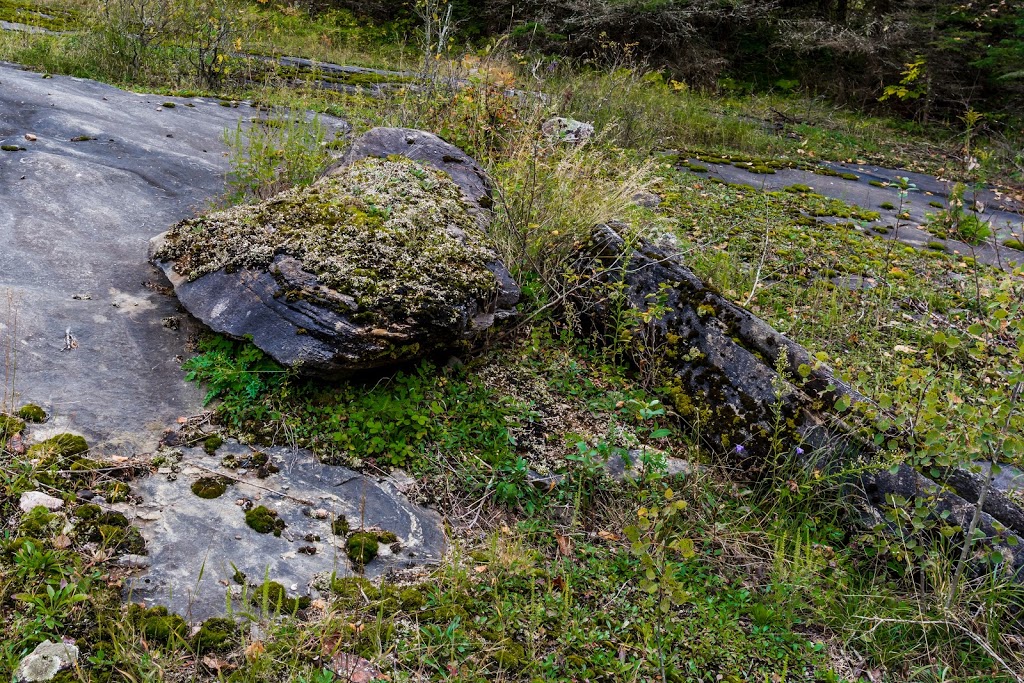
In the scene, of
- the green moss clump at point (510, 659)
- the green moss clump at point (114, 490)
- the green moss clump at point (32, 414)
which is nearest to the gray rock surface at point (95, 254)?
the green moss clump at point (32, 414)

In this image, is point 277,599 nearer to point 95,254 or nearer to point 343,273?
point 343,273

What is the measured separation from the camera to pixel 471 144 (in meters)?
5.39

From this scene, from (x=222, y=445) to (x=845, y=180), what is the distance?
890 centimetres

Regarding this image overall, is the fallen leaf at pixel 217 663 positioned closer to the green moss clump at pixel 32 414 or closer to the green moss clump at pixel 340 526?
the green moss clump at pixel 340 526

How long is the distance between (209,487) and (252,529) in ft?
0.95

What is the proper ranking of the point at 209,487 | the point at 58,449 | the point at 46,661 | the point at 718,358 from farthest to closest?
the point at 718,358, the point at 209,487, the point at 58,449, the point at 46,661

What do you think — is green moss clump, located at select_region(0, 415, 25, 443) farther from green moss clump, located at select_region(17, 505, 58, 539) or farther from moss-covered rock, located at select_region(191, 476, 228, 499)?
moss-covered rock, located at select_region(191, 476, 228, 499)

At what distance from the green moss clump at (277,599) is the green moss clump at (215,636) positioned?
5.0 inches

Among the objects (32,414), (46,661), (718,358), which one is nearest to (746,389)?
(718,358)

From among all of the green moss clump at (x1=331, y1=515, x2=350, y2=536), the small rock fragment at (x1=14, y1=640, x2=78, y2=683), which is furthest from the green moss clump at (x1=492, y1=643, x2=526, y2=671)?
the small rock fragment at (x1=14, y1=640, x2=78, y2=683)

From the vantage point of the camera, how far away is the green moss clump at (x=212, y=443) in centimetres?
287

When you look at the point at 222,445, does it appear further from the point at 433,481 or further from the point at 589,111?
the point at 589,111

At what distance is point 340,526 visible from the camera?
2.68 metres

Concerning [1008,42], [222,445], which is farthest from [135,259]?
[1008,42]
